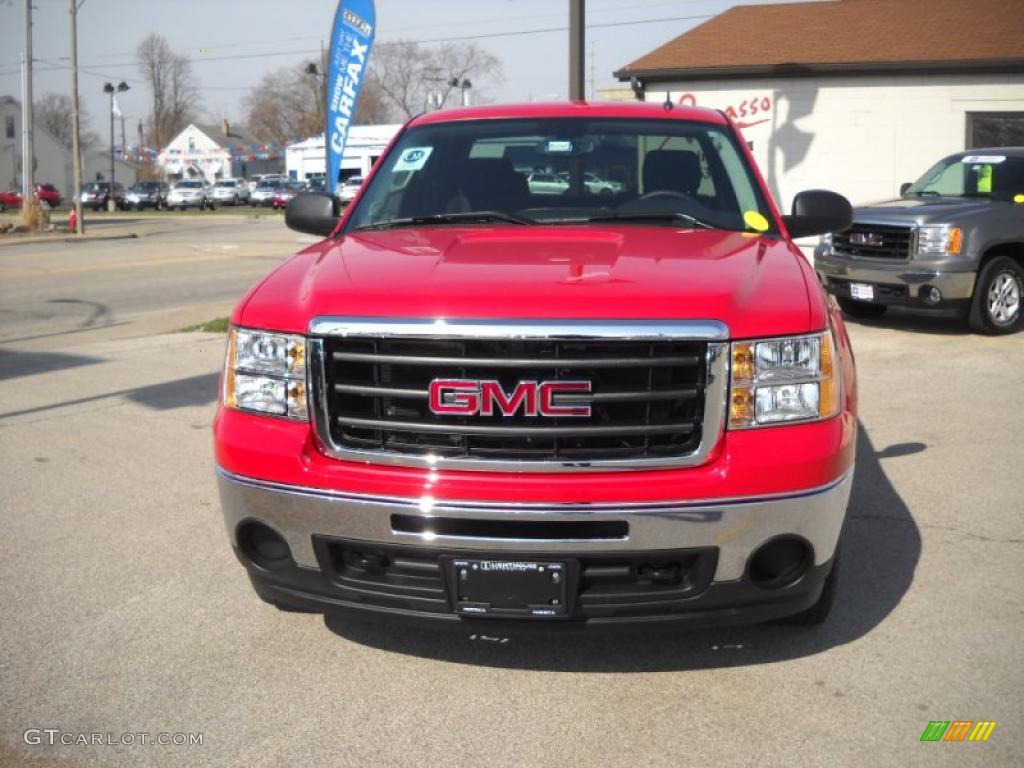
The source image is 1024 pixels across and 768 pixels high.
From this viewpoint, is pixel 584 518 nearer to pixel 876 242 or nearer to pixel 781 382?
pixel 781 382

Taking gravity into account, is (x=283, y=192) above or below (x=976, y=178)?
above

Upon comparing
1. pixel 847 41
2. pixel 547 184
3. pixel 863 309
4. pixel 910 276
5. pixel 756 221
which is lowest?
pixel 863 309

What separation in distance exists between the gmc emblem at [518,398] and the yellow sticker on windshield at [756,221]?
1570mm

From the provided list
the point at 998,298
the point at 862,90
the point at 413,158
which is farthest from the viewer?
the point at 862,90

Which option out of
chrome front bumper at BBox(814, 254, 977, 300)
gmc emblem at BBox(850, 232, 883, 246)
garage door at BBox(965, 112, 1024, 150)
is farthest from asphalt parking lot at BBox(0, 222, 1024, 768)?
garage door at BBox(965, 112, 1024, 150)

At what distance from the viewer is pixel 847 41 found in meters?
22.0

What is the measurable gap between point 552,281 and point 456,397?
0.46 m

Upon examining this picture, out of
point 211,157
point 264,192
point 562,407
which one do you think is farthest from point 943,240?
point 211,157

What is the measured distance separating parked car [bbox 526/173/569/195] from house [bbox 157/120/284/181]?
94.0 metres

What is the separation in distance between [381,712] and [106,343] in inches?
329

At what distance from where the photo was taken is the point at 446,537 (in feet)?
10.4

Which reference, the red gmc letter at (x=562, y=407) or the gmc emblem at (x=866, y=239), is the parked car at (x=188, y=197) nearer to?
the gmc emblem at (x=866, y=239)

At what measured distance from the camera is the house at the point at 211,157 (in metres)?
99.0

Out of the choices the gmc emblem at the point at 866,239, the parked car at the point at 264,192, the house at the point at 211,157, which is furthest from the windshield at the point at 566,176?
the house at the point at 211,157
